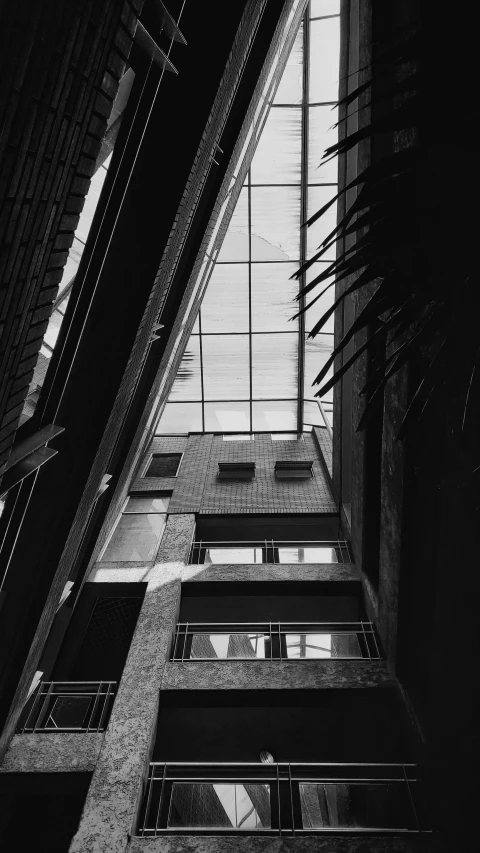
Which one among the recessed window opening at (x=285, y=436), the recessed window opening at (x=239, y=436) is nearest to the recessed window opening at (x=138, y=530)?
the recessed window opening at (x=239, y=436)

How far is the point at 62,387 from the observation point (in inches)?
239

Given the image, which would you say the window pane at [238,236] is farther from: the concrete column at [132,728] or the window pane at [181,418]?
the concrete column at [132,728]

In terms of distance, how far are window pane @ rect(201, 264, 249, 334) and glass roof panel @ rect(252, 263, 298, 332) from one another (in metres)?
0.34

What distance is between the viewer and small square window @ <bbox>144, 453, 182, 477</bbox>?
1816 centimetres

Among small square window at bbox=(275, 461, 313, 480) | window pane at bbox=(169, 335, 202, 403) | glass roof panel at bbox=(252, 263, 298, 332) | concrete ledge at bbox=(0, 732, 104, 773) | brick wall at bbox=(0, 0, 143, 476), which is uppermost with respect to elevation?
glass roof panel at bbox=(252, 263, 298, 332)

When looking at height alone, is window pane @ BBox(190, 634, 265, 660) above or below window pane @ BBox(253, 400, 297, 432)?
below

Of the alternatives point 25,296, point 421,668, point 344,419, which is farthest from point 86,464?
point 344,419

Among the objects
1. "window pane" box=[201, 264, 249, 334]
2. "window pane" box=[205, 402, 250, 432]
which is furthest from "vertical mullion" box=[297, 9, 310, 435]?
"window pane" box=[205, 402, 250, 432]

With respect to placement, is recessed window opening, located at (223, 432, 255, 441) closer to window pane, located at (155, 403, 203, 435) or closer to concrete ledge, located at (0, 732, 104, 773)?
window pane, located at (155, 403, 203, 435)

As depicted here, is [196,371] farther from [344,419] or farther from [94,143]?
[94,143]

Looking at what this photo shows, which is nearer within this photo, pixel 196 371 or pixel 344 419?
pixel 344 419

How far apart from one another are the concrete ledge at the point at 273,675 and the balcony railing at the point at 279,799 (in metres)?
1.10

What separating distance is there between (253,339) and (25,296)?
59.4 ft

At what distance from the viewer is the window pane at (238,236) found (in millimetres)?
18859
